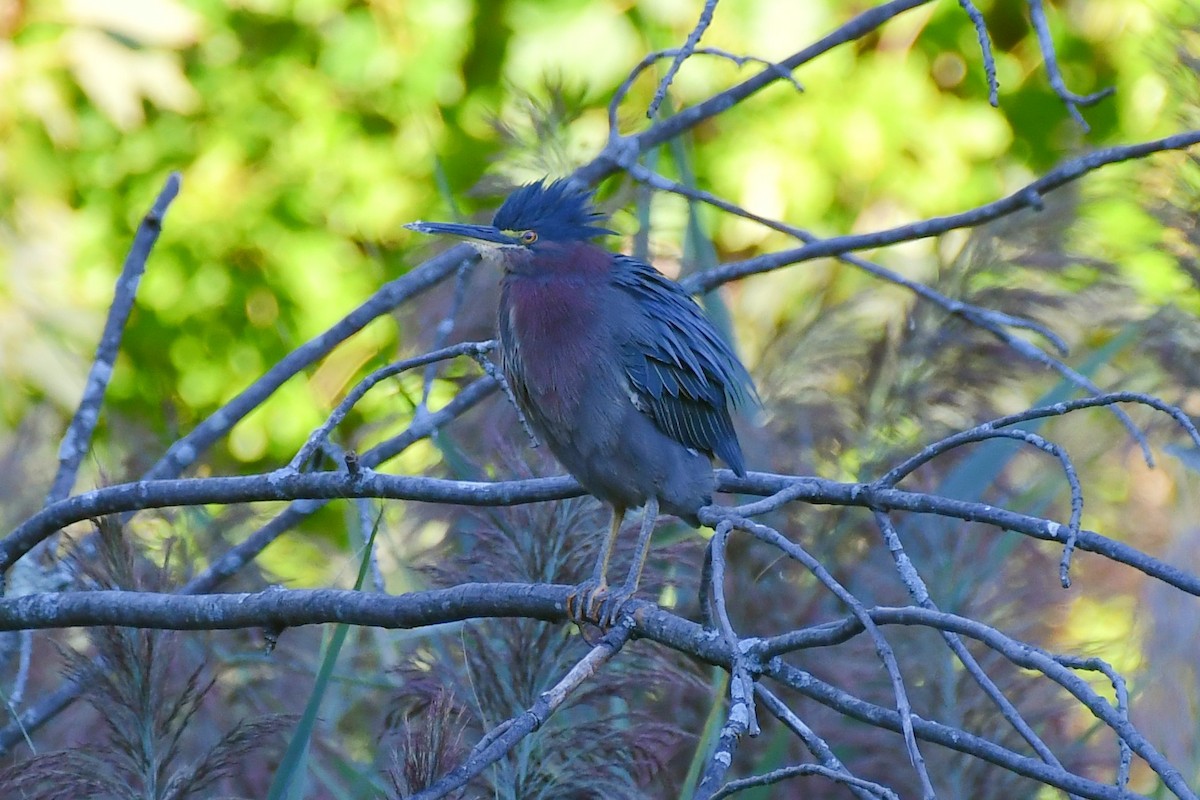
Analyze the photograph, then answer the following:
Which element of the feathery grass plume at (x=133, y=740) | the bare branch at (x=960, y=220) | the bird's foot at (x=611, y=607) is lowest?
the feathery grass plume at (x=133, y=740)

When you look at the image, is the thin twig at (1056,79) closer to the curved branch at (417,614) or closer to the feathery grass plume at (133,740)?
the curved branch at (417,614)

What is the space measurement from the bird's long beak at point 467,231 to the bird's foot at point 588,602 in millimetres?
798

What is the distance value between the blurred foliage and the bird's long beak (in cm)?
47

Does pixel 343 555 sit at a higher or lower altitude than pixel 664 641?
higher

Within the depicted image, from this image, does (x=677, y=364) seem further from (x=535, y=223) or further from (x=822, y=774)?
(x=822, y=774)

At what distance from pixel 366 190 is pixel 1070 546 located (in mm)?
4652

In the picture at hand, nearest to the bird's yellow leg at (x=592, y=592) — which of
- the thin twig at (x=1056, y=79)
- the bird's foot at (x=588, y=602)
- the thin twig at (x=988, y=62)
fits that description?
the bird's foot at (x=588, y=602)

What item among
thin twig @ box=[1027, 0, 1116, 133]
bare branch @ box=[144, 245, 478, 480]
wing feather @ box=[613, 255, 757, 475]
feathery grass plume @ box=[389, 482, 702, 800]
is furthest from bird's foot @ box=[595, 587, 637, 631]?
thin twig @ box=[1027, 0, 1116, 133]

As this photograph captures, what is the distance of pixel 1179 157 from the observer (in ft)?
11.2

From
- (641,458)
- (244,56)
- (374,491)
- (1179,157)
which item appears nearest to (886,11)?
(1179,157)

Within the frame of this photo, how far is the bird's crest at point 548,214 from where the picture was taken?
2973 mm

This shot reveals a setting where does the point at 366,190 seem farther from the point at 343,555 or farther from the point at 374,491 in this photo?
the point at 374,491

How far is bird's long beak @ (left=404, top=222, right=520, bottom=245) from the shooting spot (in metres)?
2.70

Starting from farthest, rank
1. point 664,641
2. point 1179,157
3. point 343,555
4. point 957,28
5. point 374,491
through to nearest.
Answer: point 957,28 < point 343,555 < point 1179,157 < point 374,491 < point 664,641
